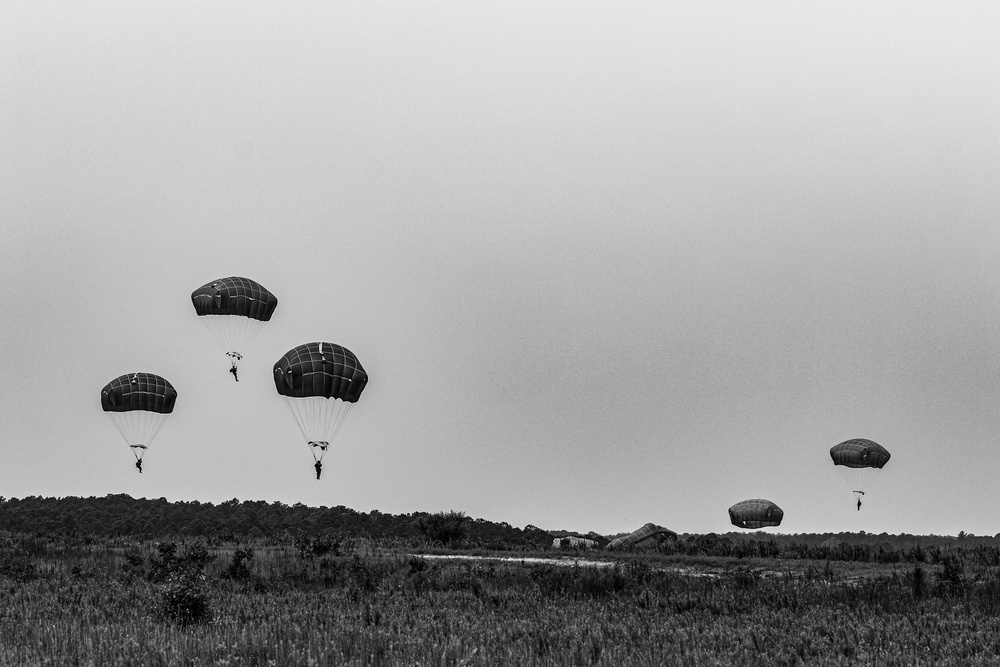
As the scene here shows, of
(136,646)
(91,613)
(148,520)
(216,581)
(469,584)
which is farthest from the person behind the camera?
(148,520)

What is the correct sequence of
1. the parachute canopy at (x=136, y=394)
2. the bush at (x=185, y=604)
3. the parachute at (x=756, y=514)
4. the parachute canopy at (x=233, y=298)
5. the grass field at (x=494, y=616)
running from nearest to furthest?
the grass field at (x=494, y=616) → the bush at (x=185, y=604) → the parachute canopy at (x=233, y=298) → the parachute canopy at (x=136, y=394) → the parachute at (x=756, y=514)

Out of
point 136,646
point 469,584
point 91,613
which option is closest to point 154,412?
point 469,584

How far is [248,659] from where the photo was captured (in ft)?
36.8

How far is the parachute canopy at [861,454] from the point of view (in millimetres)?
63375

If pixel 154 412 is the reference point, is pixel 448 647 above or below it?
below

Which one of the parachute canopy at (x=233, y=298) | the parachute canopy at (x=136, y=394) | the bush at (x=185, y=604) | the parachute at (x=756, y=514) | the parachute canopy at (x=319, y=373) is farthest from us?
the parachute at (x=756, y=514)

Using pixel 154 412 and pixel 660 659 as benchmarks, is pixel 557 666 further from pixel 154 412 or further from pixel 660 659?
pixel 154 412

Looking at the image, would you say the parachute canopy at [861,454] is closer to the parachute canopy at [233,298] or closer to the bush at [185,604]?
the parachute canopy at [233,298]

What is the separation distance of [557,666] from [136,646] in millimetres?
5132

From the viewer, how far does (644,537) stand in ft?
162

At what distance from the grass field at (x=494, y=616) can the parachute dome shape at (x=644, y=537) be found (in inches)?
704

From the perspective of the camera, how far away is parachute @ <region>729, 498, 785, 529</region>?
→ 70125 millimetres

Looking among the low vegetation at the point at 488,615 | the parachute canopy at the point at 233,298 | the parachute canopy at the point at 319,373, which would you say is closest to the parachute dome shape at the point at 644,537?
the parachute canopy at the point at 319,373

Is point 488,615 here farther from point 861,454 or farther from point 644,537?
point 861,454
